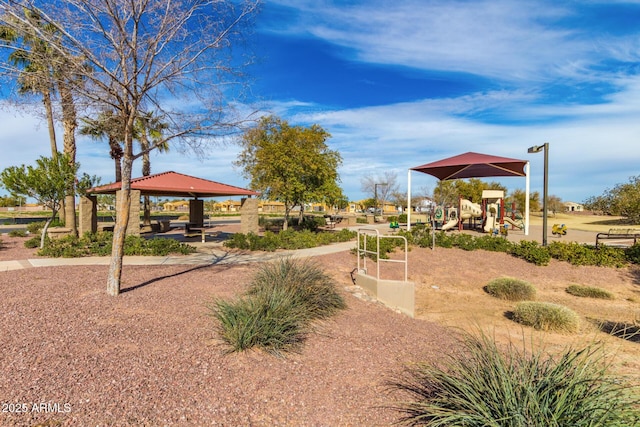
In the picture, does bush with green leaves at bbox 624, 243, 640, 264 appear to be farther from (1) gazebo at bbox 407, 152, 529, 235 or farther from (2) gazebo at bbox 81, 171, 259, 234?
(2) gazebo at bbox 81, 171, 259, 234

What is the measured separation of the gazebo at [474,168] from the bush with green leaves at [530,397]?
13.7m

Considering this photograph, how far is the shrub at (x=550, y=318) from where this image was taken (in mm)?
6766

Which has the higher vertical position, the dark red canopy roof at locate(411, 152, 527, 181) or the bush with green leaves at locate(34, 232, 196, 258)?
the dark red canopy roof at locate(411, 152, 527, 181)

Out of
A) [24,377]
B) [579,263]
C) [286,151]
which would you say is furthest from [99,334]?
[286,151]

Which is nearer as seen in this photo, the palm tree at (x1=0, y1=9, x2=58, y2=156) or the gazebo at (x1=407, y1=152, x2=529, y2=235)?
the palm tree at (x1=0, y1=9, x2=58, y2=156)

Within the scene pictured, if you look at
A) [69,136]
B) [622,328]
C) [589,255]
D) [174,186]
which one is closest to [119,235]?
[174,186]

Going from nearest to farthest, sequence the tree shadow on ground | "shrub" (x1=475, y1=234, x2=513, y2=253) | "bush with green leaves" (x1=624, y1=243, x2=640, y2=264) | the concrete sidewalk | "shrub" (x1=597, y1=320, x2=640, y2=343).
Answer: "shrub" (x1=597, y1=320, x2=640, y2=343)
the tree shadow on ground
the concrete sidewalk
"bush with green leaves" (x1=624, y1=243, x2=640, y2=264)
"shrub" (x1=475, y1=234, x2=513, y2=253)

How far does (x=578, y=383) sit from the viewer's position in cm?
273

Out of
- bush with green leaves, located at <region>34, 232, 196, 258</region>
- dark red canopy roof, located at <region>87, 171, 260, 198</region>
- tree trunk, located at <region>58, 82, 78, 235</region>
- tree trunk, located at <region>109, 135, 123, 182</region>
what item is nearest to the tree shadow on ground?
bush with green leaves, located at <region>34, 232, 196, 258</region>

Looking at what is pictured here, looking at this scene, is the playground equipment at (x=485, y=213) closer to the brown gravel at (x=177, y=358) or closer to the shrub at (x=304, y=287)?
the brown gravel at (x=177, y=358)

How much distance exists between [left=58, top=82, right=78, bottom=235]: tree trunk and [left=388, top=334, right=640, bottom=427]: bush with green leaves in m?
7.21

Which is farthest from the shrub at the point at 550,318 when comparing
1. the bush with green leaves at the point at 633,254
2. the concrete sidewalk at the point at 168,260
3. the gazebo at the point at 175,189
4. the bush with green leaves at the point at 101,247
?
the gazebo at the point at 175,189

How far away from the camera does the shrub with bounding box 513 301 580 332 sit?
677 centimetres

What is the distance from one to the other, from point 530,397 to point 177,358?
3.51 metres
